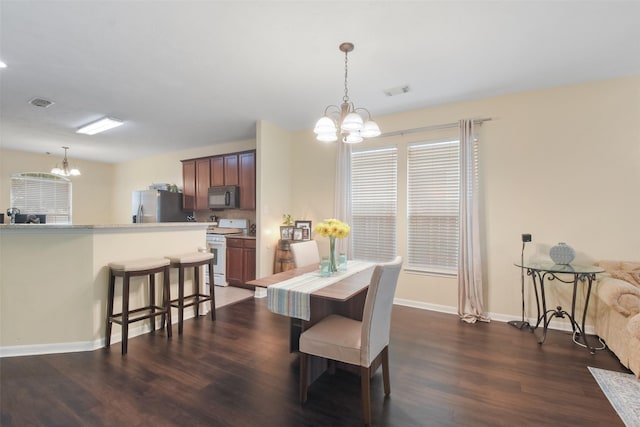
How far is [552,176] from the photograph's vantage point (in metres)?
3.19

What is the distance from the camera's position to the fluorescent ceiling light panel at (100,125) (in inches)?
173

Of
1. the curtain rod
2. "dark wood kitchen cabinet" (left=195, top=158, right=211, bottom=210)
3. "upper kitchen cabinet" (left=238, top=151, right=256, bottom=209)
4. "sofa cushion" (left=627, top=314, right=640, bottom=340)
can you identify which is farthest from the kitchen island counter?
"sofa cushion" (left=627, top=314, right=640, bottom=340)

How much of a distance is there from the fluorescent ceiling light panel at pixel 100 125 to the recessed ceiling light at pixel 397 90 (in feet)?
13.4

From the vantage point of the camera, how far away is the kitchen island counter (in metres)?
2.49

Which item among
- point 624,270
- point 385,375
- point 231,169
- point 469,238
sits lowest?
point 385,375

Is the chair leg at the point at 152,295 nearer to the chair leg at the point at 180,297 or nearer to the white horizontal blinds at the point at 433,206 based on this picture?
the chair leg at the point at 180,297

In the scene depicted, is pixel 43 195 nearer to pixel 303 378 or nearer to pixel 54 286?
pixel 54 286

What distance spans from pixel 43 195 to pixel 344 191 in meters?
7.26

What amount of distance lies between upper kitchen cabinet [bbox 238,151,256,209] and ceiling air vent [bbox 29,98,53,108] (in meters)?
2.59

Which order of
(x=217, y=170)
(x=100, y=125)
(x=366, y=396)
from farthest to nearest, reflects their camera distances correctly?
(x=217, y=170) → (x=100, y=125) → (x=366, y=396)

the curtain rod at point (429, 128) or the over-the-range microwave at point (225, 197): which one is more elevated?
the curtain rod at point (429, 128)

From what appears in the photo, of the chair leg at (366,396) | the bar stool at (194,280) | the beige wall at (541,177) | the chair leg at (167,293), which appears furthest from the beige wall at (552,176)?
the chair leg at (167,293)

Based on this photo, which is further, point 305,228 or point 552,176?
point 305,228

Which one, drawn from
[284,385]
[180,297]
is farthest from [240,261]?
[284,385]
